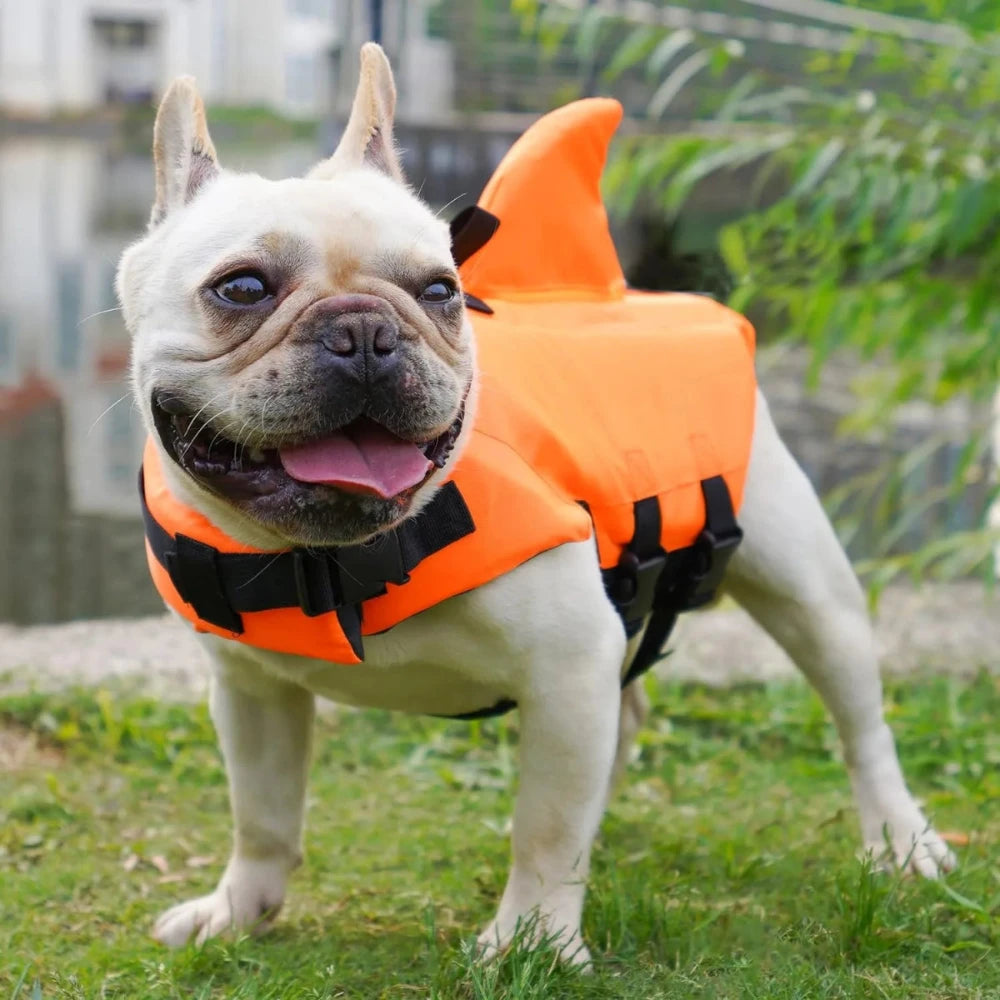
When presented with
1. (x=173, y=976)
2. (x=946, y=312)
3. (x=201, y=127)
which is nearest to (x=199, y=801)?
(x=173, y=976)

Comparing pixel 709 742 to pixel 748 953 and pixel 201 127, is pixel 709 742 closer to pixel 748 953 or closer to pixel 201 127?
pixel 748 953

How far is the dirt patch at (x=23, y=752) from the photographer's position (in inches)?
158

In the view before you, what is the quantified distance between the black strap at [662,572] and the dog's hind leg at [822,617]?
0.42 feet

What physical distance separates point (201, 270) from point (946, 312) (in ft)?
11.3

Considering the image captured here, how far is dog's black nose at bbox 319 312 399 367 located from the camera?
84.9 inches

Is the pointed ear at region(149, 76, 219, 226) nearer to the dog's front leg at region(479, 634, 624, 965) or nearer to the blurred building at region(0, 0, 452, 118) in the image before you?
the dog's front leg at region(479, 634, 624, 965)

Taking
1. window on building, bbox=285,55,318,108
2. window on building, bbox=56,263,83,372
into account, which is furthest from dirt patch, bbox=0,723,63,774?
window on building, bbox=285,55,318,108

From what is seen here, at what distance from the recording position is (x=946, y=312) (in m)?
5.07

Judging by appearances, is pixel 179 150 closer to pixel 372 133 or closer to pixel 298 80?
pixel 372 133

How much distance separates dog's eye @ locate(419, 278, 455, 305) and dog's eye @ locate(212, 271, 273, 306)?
27 cm

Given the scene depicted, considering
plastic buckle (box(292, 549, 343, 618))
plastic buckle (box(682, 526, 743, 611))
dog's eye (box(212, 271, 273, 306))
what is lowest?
plastic buckle (box(682, 526, 743, 611))

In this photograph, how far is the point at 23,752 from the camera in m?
4.10

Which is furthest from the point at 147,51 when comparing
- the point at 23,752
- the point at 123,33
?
the point at 23,752

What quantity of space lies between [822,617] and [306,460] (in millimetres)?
1471
